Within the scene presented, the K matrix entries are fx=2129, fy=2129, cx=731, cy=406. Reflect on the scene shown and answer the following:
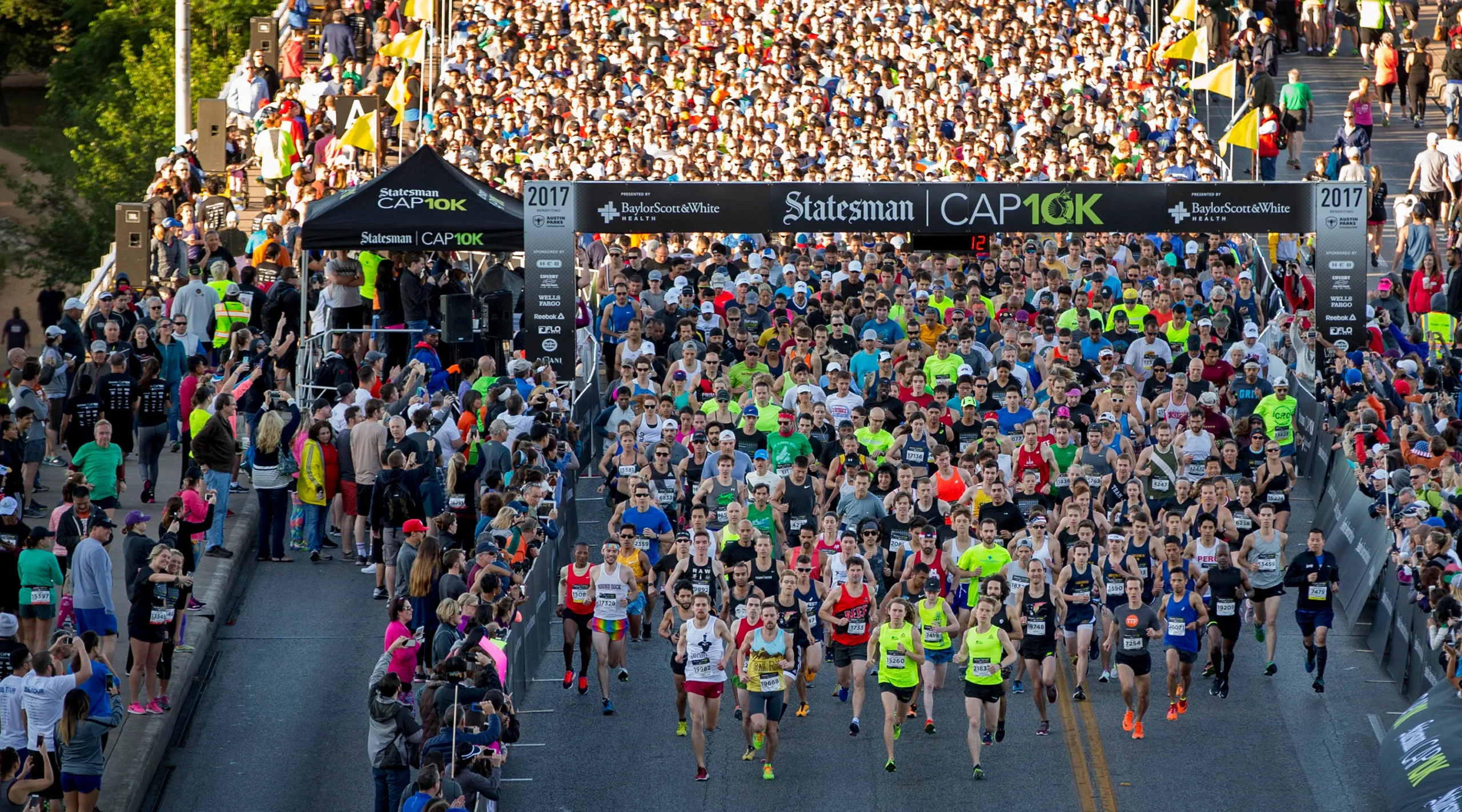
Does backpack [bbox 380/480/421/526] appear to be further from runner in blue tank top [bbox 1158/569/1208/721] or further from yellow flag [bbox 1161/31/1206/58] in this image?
yellow flag [bbox 1161/31/1206/58]

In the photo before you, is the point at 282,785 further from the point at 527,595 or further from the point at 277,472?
the point at 277,472

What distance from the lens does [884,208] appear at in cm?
2448

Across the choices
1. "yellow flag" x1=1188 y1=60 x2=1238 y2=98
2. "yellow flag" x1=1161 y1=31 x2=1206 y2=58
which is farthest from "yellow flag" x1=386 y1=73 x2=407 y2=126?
"yellow flag" x1=1161 y1=31 x2=1206 y2=58

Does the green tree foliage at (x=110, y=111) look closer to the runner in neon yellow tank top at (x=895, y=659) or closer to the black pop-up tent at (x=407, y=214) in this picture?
the black pop-up tent at (x=407, y=214)

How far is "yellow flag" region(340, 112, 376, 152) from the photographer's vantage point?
2858 cm

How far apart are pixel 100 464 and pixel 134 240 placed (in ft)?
27.3

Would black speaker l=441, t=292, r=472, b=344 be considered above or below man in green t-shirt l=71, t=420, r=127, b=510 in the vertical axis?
above

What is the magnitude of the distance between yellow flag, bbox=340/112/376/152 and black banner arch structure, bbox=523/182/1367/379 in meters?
4.92

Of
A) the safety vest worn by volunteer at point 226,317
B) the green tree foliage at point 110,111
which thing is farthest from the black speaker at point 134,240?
the green tree foliage at point 110,111

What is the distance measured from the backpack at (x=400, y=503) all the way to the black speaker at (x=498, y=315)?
4.82m

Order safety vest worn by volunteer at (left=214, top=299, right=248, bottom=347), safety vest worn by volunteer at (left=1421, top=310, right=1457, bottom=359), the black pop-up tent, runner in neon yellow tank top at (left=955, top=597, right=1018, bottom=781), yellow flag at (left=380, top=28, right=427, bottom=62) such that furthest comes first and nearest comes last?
1. yellow flag at (left=380, top=28, right=427, bottom=62)
2. safety vest worn by volunteer at (left=1421, top=310, right=1457, bottom=359)
3. safety vest worn by volunteer at (left=214, top=299, right=248, bottom=347)
4. the black pop-up tent
5. runner in neon yellow tank top at (left=955, top=597, right=1018, bottom=781)

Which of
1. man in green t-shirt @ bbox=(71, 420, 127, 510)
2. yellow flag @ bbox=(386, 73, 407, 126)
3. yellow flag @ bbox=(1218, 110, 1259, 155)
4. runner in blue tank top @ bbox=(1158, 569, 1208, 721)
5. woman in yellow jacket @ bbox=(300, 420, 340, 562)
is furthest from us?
yellow flag @ bbox=(386, 73, 407, 126)

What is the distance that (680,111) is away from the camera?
3316cm

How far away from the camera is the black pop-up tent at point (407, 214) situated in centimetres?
2412
